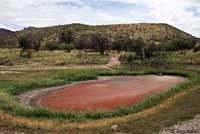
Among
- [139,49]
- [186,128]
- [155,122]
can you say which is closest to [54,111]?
[155,122]

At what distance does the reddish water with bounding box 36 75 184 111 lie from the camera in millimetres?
43844

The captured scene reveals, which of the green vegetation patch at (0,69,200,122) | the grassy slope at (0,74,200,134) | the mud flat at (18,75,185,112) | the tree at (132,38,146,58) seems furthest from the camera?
the tree at (132,38,146,58)

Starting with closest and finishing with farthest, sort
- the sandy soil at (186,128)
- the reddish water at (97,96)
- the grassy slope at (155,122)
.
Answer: the sandy soil at (186,128)
the grassy slope at (155,122)
the reddish water at (97,96)

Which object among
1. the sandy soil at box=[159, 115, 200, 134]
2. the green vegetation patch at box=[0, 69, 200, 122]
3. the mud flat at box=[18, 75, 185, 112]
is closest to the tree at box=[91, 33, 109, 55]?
the green vegetation patch at box=[0, 69, 200, 122]

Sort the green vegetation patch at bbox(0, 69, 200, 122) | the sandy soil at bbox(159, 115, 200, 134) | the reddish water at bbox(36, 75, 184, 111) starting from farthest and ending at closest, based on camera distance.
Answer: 1. the reddish water at bbox(36, 75, 184, 111)
2. the green vegetation patch at bbox(0, 69, 200, 122)
3. the sandy soil at bbox(159, 115, 200, 134)

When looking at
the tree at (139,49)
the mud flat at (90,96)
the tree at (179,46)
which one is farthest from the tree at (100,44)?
the mud flat at (90,96)

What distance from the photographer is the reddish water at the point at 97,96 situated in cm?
4384

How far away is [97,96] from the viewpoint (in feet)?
169

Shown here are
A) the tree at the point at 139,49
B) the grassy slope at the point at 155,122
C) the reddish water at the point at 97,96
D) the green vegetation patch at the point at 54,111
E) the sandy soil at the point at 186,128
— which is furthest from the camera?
the tree at the point at 139,49

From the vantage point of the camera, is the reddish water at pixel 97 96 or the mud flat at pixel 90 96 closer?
the reddish water at pixel 97 96

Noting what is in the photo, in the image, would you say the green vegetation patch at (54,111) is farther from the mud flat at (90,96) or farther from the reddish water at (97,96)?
the reddish water at (97,96)

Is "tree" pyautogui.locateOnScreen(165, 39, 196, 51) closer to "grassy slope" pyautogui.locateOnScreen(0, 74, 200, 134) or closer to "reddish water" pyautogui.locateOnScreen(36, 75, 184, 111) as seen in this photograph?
"reddish water" pyautogui.locateOnScreen(36, 75, 184, 111)

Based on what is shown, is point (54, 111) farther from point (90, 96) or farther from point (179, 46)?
point (179, 46)

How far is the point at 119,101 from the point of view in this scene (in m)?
46.3
